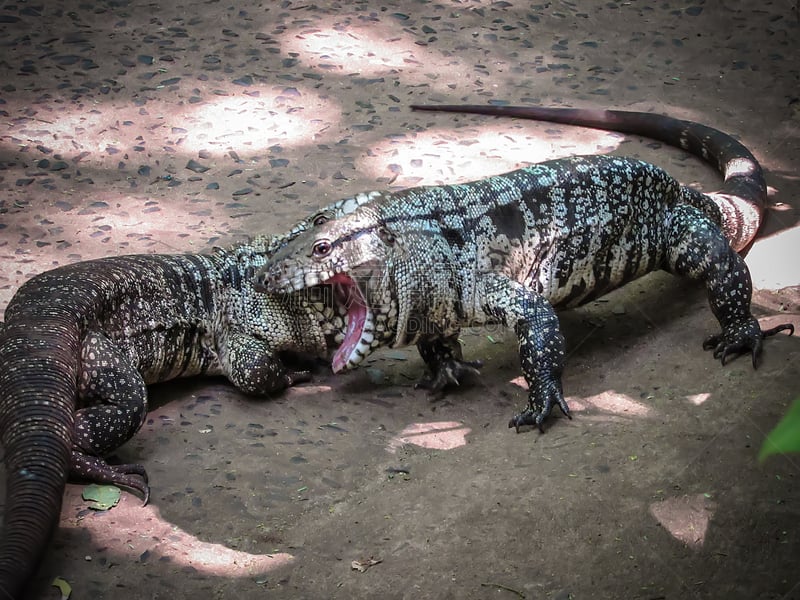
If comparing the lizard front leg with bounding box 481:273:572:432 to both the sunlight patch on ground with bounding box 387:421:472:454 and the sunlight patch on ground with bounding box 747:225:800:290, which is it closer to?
the sunlight patch on ground with bounding box 387:421:472:454

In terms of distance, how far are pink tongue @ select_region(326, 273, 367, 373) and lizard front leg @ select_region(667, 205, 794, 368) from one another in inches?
98.6

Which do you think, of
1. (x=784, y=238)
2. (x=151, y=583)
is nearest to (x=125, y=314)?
(x=151, y=583)

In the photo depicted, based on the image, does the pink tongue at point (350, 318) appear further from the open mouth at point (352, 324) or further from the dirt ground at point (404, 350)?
the dirt ground at point (404, 350)

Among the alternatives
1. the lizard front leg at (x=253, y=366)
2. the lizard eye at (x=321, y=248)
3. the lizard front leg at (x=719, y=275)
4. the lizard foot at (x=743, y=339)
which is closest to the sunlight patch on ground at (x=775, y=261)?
the lizard front leg at (x=719, y=275)

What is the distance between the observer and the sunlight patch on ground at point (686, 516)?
14.8 ft

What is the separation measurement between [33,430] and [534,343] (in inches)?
125

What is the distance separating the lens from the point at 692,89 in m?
11.1

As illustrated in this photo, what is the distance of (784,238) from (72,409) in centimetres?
607

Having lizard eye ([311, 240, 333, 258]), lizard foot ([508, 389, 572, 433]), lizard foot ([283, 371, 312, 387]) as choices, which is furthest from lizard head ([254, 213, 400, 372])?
lizard foot ([508, 389, 572, 433])

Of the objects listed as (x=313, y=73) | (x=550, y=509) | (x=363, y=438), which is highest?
(x=313, y=73)

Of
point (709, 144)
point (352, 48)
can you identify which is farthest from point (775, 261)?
point (352, 48)

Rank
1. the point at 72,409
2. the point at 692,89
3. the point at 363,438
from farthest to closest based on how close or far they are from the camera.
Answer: the point at 692,89 < the point at 363,438 < the point at 72,409

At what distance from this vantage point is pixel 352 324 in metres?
6.48

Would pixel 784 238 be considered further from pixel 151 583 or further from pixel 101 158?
pixel 101 158
